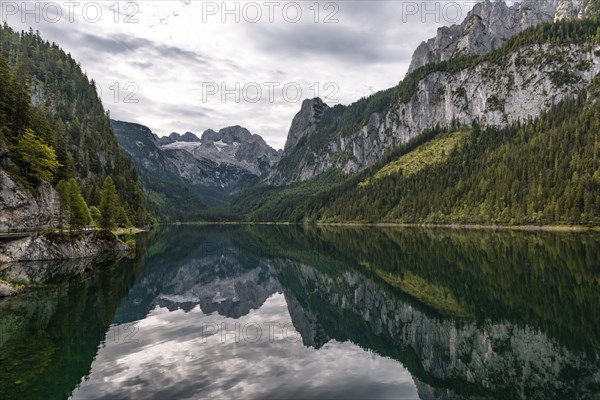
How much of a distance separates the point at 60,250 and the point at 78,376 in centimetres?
5155

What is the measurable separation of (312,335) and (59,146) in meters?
86.2

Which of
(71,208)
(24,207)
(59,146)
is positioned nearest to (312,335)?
(71,208)

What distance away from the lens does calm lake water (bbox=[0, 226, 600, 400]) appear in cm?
1948

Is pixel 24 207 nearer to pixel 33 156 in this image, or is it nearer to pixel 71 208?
pixel 71 208

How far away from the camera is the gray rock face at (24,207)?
63213 mm

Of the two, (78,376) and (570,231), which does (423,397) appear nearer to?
(78,376)

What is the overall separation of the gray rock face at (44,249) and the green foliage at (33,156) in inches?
561

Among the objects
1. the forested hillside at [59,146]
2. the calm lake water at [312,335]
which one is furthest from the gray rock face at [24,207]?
the calm lake water at [312,335]

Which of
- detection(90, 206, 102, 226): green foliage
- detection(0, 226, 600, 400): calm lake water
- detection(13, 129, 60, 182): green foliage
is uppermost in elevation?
detection(13, 129, 60, 182): green foliage

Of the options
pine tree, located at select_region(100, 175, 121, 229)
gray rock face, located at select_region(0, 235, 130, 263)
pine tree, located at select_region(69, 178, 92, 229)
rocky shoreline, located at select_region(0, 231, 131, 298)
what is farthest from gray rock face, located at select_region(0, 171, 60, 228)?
pine tree, located at select_region(100, 175, 121, 229)

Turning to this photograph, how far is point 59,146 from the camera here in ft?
303

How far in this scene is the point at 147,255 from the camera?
262 ft

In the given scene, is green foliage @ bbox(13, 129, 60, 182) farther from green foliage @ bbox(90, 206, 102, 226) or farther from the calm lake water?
the calm lake water

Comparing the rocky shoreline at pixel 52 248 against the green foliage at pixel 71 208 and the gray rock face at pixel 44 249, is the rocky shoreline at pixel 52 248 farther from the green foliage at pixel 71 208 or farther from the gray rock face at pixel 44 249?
the green foliage at pixel 71 208
